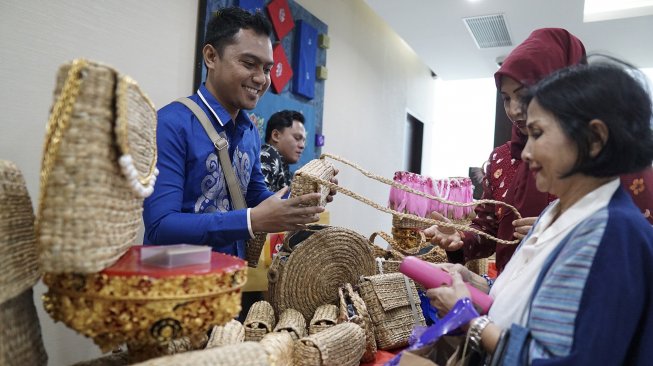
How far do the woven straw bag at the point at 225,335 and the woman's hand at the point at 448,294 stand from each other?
60 cm

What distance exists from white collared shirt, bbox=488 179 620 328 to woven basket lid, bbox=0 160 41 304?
997mm

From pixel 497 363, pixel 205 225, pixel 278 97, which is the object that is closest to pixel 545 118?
pixel 497 363

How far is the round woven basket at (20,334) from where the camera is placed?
2.62 ft

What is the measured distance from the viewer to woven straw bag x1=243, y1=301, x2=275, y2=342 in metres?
1.59

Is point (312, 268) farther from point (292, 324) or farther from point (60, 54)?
point (60, 54)

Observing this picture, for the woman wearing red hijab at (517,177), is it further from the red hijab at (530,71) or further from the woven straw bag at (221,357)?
the woven straw bag at (221,357)

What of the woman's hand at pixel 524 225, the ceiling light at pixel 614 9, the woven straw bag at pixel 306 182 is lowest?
the woman's hand at pixel 524 225

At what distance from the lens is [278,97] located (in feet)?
11.9

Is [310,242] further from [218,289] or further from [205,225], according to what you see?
[218,289]

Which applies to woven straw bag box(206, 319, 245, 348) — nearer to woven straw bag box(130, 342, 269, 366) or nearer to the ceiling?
woven straw bag box(130, 342, 269, 366)

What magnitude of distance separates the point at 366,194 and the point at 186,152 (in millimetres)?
4208

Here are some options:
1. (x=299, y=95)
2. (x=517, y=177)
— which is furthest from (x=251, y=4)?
(x=517, y=177)

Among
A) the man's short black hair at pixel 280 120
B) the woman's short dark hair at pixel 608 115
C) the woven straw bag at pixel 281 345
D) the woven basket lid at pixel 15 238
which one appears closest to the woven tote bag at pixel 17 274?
the woven basket lid at pixel 15 238

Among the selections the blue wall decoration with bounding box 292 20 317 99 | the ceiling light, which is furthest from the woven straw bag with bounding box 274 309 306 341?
the ceiling light
